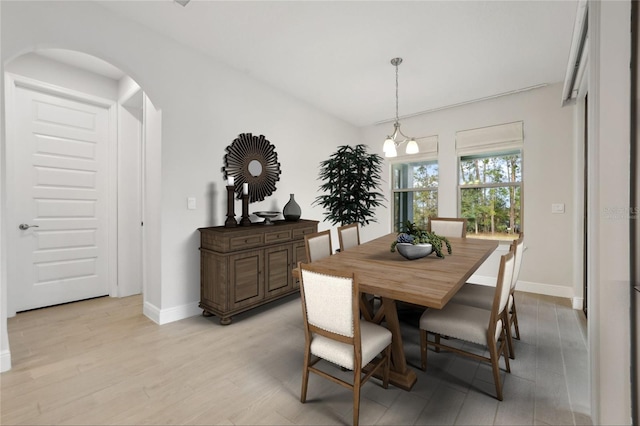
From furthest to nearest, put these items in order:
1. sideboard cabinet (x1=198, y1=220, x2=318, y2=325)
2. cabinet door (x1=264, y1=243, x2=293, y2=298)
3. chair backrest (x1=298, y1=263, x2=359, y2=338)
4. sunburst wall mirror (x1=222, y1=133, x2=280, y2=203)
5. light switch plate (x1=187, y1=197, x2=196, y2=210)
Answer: sunburst wall mirror (x1=222, y1=133, x2=280, y2=203)
cabinet door (x1=264, y1=243, x2=293, y2=298)
light switch plate (x1=187, y1=197, x2=196, y2=210)
sideboard cabinet (x1=198, y1=220, x2=318, y2=325)
chair backrest (x1=298, y1=263, x2=359, y2=338)

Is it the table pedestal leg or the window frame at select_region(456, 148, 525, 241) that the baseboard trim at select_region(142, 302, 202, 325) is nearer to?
the table pedestal leg

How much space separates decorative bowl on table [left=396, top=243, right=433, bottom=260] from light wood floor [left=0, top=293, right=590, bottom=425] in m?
→ 0.81

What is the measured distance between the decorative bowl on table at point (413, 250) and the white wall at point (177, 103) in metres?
2.11

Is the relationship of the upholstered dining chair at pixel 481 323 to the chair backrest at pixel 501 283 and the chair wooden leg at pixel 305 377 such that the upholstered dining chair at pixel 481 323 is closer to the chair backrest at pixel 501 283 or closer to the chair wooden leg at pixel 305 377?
the chair backrest at pixel 501 283

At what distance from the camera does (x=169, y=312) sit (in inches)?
110

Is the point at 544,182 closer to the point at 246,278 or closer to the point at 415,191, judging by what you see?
the point at 415,191

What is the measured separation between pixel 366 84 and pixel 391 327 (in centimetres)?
309

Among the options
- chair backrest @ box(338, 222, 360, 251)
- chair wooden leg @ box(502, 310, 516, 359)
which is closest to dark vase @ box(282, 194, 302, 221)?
chair backrest @ box(338, 222, 360, 251)

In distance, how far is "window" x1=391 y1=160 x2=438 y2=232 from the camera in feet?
15.7

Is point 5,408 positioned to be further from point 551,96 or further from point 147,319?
point 551,96

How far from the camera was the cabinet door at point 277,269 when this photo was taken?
3.11 meters

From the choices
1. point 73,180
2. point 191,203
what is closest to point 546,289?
point 191,203

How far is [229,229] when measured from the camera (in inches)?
115

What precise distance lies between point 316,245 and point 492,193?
3.20 m
